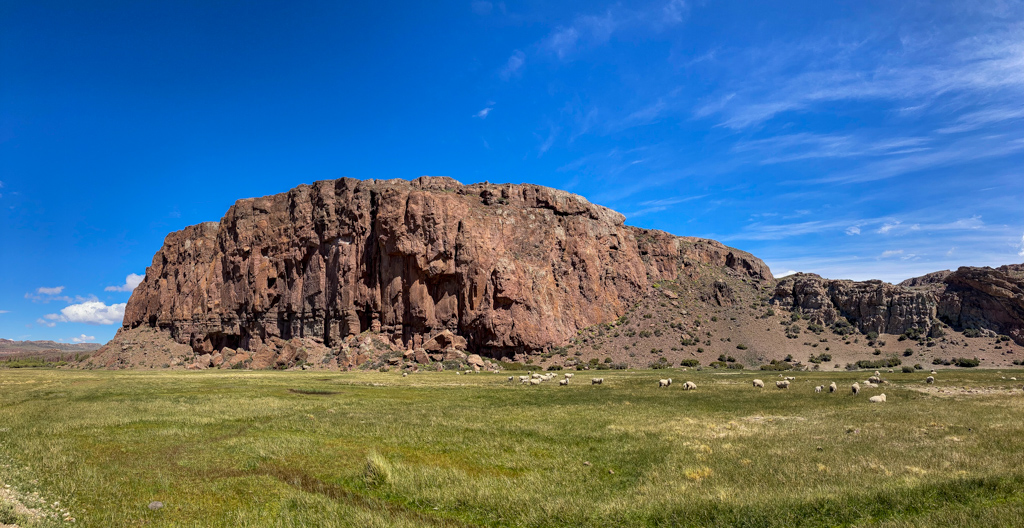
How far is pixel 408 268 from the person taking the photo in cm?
7206

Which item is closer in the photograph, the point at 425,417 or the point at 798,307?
the point at 425,417

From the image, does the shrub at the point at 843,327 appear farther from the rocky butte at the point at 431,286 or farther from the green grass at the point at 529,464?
the green grass at the point at 529,464

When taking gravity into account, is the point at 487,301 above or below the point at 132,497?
above

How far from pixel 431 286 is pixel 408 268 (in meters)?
4.42

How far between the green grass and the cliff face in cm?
Result: 5807

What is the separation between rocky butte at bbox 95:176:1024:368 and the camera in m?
67.6

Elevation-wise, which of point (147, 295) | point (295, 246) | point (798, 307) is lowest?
point (798, 307)

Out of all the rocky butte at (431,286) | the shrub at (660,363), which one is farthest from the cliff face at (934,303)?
the shrub at (660,363)

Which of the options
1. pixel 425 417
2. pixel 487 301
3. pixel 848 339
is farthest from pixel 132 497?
pixel 848 339

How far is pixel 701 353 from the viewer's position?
6719 cm

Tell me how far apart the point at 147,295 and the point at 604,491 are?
109 metres

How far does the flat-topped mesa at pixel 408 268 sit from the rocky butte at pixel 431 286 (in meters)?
0.21

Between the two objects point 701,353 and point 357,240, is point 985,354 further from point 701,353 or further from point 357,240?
point 357,240

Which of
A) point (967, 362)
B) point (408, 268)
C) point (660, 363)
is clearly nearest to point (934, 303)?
point (967, 362)
